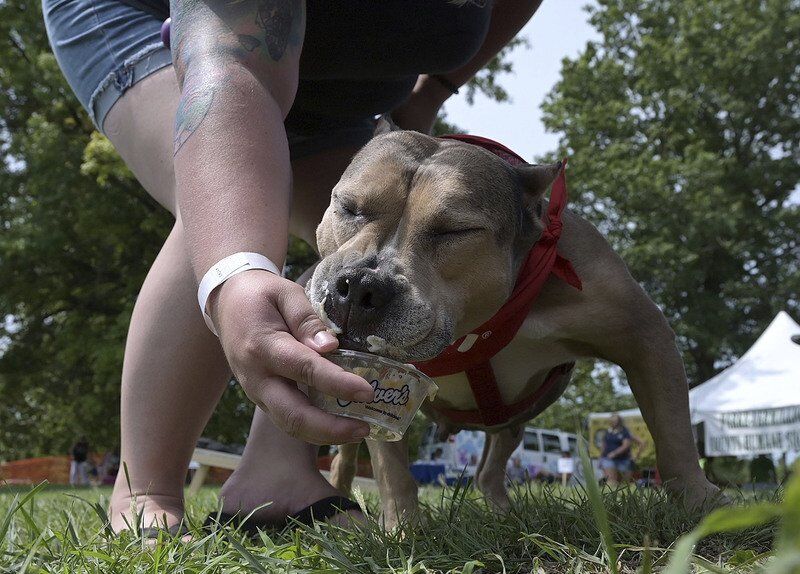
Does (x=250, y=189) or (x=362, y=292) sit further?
(x=362, y=292)

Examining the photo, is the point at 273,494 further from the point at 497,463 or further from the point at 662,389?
the point at 497,463

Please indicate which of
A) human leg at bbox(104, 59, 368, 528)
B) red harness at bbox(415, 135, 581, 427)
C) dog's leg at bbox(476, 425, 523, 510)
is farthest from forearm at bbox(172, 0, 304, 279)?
dog's leg at bbox(476, 425, 523, 510)

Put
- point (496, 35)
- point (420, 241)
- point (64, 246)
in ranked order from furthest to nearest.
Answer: point (64, 246) < point (496, 35) < point (420, 241)

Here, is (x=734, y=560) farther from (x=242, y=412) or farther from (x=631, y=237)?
(x=631, y=237)

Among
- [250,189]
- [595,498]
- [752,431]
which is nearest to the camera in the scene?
[595,498]

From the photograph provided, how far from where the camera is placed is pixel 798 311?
22.9m

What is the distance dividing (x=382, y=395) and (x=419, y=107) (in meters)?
2.39

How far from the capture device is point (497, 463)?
4098 millimetres

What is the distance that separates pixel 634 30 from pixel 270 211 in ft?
87.6

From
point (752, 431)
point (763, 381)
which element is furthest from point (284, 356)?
point (763, 381)

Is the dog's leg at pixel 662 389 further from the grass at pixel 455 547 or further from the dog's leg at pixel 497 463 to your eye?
the dog's leg at pixel 497 463

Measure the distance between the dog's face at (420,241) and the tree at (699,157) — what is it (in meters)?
19.9

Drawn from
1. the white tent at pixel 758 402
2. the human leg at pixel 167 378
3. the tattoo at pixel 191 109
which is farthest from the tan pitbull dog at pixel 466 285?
the white tent at pixel 758 402

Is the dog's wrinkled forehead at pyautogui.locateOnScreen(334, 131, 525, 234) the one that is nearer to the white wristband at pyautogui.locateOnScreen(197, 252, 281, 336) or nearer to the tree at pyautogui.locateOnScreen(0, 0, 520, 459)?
the white wristband at pyautogui.locateOnScreen(197, 252, 281, 336)
